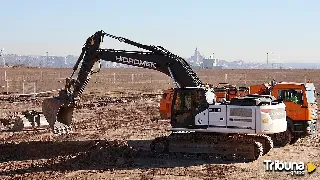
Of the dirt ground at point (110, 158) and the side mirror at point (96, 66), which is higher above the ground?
the side mirror at point (96, 66)

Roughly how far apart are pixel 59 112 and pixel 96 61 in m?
2.18

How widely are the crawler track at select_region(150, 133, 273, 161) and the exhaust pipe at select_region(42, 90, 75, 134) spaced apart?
322 cm

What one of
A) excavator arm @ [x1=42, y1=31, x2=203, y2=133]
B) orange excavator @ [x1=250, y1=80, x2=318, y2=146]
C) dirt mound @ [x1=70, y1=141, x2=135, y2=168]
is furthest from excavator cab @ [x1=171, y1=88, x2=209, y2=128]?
orange excavator @ [x1=250, y1=80, x2=318, y2=146]

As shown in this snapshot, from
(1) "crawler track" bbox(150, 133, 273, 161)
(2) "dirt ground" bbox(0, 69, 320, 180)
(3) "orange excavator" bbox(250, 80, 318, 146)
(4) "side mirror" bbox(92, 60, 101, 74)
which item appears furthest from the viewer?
(3) "orange excavator" bbox(250, 80, 318, 146)

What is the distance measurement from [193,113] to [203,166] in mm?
1826

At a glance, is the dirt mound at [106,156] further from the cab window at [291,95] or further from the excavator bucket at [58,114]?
the cab window at [291,95]

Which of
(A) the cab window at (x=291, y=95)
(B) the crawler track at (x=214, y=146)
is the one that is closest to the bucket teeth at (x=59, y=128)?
(B) the crawler track at (x=214, y=146)

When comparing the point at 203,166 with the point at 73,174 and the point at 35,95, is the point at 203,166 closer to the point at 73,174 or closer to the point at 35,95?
the point at 73,174

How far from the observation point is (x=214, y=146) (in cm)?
1546

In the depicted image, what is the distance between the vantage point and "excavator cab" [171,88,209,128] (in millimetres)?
15539

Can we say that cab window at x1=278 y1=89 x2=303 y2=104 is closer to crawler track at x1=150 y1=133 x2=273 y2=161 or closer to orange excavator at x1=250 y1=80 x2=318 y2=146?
orange excavator at x1=250 y1=80 x2=318 y2=146

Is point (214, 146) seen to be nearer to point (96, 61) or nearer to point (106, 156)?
point (106, 156)

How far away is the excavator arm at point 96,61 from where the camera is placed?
16.1 meters

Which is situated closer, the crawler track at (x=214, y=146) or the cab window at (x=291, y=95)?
the crawler track at (x=214, y=146)
